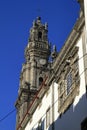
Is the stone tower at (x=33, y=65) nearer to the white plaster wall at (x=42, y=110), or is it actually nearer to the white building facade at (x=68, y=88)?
the white plaster wall at (x=42, y=110)

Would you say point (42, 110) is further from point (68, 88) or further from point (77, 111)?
point (77, 111)

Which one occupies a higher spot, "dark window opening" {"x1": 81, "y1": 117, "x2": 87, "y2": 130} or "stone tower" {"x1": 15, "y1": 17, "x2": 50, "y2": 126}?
"stone tower" {"x1": 15, "y1": 17, "x2": 50, "y2": 126}

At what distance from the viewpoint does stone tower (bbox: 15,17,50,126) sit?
6225 centimetres

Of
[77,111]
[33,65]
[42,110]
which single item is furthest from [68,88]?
[33,65]

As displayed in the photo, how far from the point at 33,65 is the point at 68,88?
131 feet

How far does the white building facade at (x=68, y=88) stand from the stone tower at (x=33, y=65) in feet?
90.5

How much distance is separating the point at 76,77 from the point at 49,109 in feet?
19.9

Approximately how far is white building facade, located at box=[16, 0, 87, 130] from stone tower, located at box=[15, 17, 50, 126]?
27578 millimetres

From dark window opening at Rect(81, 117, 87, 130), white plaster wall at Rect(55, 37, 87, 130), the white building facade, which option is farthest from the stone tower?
dark window opening at Rect(81, 117, 87, 130)

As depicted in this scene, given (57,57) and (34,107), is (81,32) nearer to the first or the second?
(57,57)

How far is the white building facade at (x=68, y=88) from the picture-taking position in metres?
25.0

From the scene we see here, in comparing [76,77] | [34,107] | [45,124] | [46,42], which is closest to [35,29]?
[46,42]

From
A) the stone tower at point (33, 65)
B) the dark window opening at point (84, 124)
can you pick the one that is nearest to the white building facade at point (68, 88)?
the dark window opening at point (84, 124)

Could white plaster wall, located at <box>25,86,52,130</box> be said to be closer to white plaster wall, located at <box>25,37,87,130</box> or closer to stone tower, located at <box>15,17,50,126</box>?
white plaster wall, located at <box>25,37,87,130</box>
